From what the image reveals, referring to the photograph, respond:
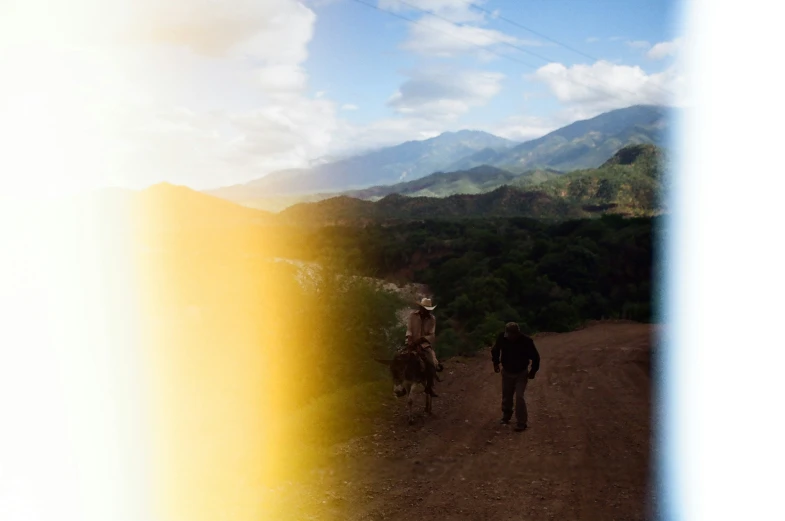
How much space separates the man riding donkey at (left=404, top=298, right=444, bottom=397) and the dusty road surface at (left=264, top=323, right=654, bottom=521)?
101cm

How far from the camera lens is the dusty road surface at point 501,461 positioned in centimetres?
721

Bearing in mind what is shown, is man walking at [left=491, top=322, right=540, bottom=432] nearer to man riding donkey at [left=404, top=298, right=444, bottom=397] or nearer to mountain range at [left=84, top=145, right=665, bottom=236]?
man riding donkey at [left=404, top=298, right=444, bottom=397]

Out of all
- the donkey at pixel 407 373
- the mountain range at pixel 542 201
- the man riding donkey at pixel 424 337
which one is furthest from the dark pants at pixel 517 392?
the mountain range at pixel 542 201

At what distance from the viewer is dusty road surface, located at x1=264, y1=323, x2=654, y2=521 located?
721 cm

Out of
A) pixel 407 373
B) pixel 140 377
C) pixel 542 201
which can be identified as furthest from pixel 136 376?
pixel 542 201

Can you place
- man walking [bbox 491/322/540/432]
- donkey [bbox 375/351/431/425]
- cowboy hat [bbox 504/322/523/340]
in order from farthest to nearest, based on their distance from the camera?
donkey [bbox 375/351/431/425] → man walking [bbox 491/322/540/432] → cowboy hat [bbox 504/322/523/340]

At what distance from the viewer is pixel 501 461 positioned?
8695mm

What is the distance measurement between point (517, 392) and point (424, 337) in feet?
6.36

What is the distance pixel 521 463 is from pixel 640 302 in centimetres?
1974

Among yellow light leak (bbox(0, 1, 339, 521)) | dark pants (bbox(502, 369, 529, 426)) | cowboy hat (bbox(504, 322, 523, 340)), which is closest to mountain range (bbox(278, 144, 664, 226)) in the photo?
yellow light leak (bbox(0, 1, 339, 521))

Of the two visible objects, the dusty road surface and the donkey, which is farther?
the donkey

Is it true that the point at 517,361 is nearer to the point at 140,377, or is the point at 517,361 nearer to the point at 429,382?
the point at 429,382

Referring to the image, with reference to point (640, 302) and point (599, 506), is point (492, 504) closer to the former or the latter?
point (599, 506)

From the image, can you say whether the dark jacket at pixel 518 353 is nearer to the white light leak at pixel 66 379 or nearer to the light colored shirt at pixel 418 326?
the light colored shirt at pixel 418 326
